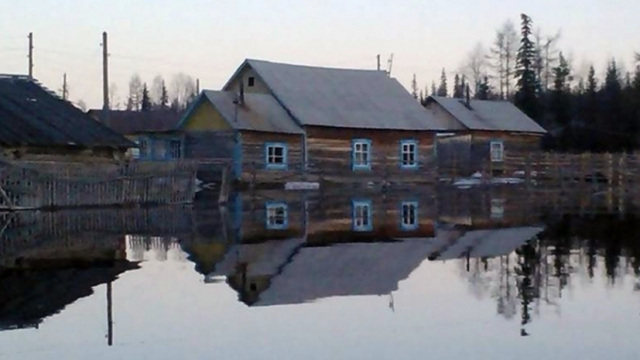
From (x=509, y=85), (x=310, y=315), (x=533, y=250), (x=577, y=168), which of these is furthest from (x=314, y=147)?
(x=509, y=85)

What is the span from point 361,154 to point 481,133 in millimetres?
13181

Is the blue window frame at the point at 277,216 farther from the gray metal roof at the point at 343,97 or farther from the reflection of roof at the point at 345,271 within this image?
the gray metal roof at the point at 343,97

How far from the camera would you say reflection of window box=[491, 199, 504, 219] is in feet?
86.2

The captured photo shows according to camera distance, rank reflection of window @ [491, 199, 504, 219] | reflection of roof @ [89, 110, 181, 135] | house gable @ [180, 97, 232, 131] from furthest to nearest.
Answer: reflection of roof @ [89, 110, 181, 135] → house gable @ [180, 97, 232, 131] → reflection of window @ [491, 199, 504, 219]

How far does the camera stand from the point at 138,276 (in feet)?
43.9

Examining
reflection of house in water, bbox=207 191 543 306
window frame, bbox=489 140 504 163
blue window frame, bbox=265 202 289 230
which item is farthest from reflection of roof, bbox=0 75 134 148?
window frame, bbox=489 140 504 163

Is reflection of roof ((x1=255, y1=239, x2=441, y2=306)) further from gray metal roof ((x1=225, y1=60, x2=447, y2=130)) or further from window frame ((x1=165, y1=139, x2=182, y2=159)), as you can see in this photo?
window frame ((x1=165, y1=139, x2=182, y2=159))

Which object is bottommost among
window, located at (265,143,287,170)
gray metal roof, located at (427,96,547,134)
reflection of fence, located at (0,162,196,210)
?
reflection of fence, located at (0,162,196,210)

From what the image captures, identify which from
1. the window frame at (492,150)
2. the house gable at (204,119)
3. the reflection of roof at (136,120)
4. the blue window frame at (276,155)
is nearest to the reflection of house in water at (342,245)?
the blue window frame at (276,155)

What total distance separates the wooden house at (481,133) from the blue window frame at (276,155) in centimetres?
1473

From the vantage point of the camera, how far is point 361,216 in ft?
84.9

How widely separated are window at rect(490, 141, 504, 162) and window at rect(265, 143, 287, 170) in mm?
18023

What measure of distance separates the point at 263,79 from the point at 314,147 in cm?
483

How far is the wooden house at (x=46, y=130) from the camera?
30.6 meters
